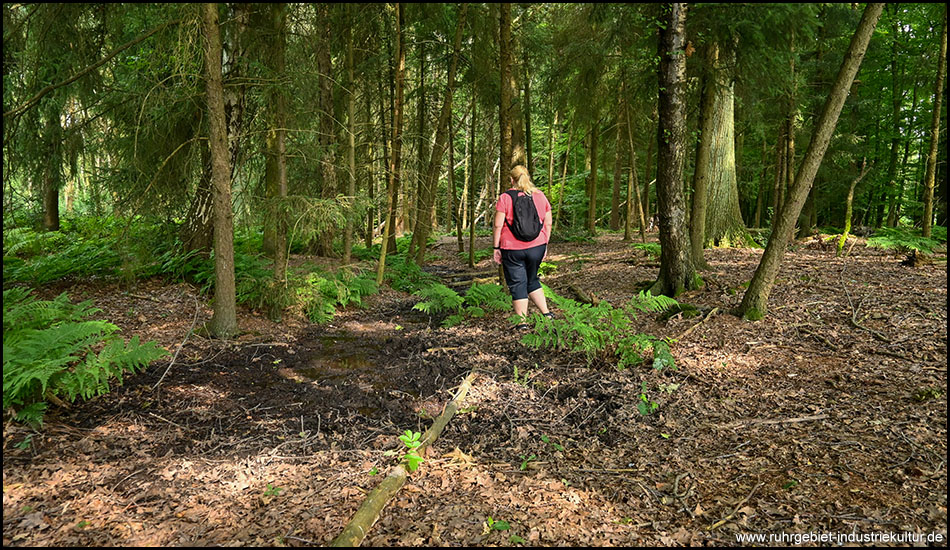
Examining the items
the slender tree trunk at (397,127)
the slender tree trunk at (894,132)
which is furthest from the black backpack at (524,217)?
the slender tree trunk at (894,132)

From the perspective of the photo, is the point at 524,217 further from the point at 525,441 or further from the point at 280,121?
the point at 280,121

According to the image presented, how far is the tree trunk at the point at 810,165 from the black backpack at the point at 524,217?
8.59ft

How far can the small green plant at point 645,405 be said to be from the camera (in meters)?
3.87

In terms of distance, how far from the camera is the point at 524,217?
5.99 metres

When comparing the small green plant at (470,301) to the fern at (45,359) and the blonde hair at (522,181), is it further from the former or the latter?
the fern at (45,359)

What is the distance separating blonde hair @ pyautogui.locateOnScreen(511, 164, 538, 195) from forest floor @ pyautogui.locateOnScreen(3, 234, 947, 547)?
73.4 inches

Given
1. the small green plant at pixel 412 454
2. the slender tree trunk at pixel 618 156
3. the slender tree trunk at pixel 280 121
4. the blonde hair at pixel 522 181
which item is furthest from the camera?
the slender tree trunk at pixel 618 156

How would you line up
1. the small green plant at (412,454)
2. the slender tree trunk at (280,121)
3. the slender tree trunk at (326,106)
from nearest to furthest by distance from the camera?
1. the small green plant at (412,454)
2. the slender tree trunk at (280,121)
3. the slender tree trunk at (326,106)

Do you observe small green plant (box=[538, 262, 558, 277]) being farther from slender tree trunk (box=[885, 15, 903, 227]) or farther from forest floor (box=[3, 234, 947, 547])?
slender tree trunk (box=[885, 15, 903, 227])

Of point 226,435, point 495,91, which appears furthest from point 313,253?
point 226,435

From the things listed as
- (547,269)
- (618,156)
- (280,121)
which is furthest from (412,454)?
(618,156)

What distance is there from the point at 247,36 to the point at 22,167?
3.41 metres

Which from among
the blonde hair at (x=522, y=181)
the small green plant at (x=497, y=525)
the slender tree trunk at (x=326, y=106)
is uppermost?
the slender tree trunk at (x=326, y=106)

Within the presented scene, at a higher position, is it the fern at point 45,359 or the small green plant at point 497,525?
the fern at point 45,359
